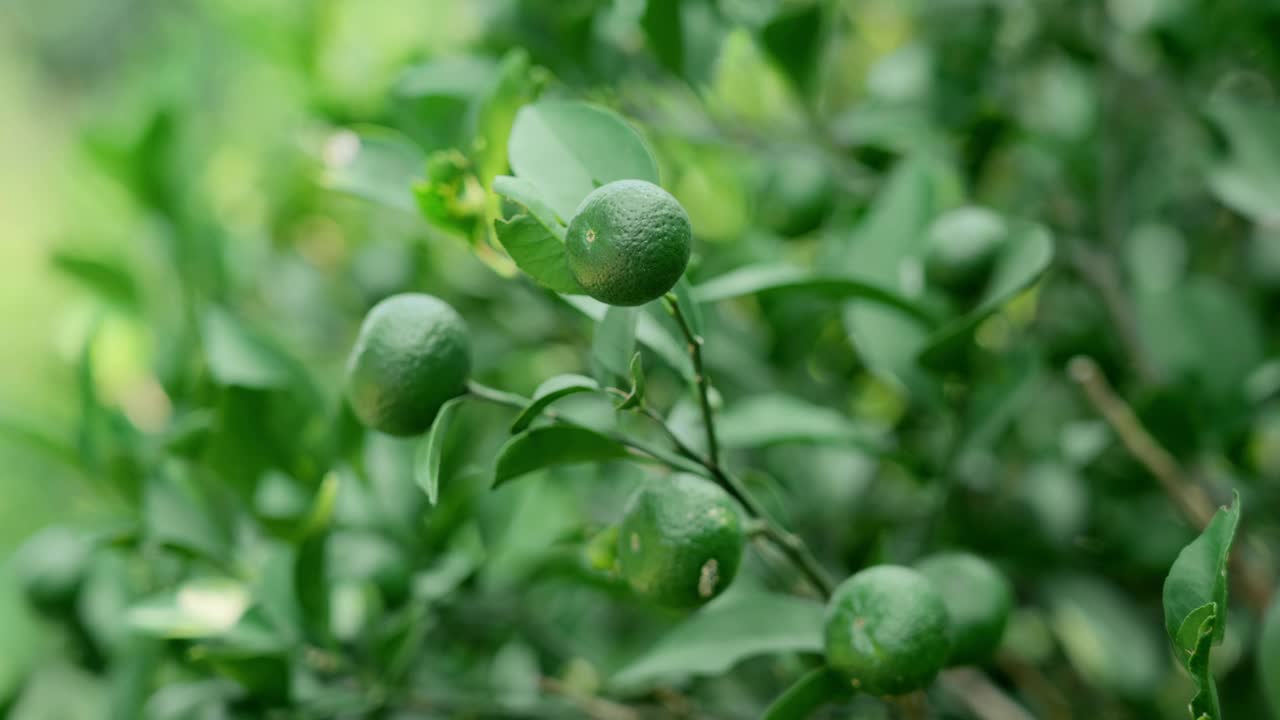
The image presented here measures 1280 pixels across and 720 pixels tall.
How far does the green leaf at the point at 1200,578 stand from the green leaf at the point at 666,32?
1.25 feet

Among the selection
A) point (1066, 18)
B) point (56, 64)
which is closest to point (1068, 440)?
point (1066, 18)

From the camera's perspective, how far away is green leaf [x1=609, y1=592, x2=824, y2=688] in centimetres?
45

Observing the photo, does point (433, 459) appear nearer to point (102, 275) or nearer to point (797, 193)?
point (797, 193)

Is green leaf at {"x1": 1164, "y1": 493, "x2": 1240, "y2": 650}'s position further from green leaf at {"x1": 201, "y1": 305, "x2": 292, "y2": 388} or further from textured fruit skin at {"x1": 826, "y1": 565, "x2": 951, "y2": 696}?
green leaf at {"x1": 201, "y1": 305, "x2": 292, "y2": 388}

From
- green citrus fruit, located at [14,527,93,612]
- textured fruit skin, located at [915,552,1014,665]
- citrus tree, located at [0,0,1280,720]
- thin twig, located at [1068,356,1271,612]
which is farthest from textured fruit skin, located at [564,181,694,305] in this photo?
green citrus fruit, located at [14,527,93,612]

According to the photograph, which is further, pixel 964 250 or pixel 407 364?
pixel 964 250

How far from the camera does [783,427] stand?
1.71 feet

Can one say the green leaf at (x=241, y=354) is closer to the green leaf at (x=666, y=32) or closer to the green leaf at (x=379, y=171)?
the green leaf at (x=379, y=171)

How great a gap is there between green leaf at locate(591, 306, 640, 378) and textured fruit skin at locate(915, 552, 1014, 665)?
0.17 metres

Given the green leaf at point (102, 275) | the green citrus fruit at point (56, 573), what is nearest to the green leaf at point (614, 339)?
the green citrus fruit at point (56, 573)

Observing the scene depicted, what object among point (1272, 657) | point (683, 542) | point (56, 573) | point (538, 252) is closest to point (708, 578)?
point (683, 542)

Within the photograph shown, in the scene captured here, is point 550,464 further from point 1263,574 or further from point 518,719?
point 1263,574

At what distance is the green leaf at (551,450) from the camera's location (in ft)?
1.29

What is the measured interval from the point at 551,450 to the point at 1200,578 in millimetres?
224
